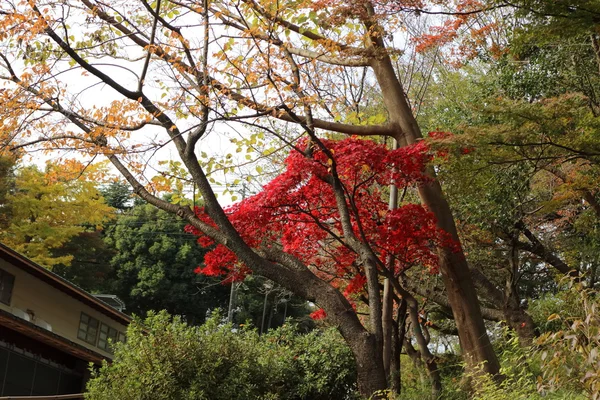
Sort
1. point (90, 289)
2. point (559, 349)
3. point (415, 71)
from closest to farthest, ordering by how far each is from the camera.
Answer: point (559, 349) < point (415, 71) < point (90, 289)

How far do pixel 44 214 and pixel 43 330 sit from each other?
41.3 ft

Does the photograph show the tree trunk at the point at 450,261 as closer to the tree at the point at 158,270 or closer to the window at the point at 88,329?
the window at the point at 88,329

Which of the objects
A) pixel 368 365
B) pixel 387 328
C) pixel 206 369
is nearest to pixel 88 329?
pixel 206 369

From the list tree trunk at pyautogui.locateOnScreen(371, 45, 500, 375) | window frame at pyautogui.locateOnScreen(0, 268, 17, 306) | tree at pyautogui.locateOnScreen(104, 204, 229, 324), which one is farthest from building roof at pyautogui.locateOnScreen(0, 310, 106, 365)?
tree at pyautogui.locateOnScreen(104, 204, 229, 324)

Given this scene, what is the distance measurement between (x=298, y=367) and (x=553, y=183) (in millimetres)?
8687

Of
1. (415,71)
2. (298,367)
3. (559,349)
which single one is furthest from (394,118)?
(559,349)

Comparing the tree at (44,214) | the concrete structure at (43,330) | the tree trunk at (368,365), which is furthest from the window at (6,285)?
the tree at (44,214)

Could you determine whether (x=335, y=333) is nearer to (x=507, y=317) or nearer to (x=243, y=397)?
(x=243, y=397)

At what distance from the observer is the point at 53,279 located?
634 inches

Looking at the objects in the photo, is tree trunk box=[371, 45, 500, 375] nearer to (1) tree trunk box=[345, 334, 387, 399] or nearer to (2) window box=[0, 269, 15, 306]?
(1) tree trunk box=[345, 334, 387, 399]

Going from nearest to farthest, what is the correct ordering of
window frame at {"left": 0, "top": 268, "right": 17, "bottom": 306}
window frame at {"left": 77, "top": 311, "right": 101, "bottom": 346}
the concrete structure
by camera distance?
the concrete structure < window frame at {"left": 0, "top": 268, "right": 17, "bottom": 306} < window frame at {"left": 77, "top": 311, "right": 101, "bottom": 346}

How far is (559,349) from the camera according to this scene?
5.59m

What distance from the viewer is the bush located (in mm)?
8781

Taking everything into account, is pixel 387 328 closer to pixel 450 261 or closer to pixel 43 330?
pixel 450 261
